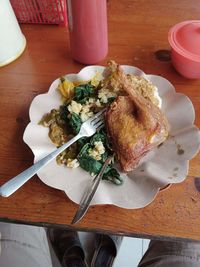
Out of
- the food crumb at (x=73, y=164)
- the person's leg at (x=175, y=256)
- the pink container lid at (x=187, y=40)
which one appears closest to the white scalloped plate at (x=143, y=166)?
the food crumb at (x=73, y=164)

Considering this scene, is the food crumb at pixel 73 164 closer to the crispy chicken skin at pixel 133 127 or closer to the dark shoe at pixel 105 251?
the crispy chicken skin at pixel 133 127

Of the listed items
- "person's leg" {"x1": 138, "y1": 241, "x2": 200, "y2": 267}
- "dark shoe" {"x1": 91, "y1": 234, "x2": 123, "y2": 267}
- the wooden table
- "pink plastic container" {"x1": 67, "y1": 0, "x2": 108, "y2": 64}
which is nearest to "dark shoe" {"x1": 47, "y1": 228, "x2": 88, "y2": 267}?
"dark shoe" {"x1": 91, "y1": 234, "x2": 123, "y2": 267}

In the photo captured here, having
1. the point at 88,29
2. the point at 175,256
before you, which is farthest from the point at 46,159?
the point at 175,256

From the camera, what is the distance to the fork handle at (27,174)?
512 millimetres

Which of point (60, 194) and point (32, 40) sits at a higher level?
point (32, 40)

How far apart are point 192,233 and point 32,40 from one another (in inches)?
27.9

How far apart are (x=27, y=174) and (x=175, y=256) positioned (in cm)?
50

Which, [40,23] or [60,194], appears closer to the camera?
[60,194]

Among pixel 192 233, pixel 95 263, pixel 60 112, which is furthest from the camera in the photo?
pixel 95 263

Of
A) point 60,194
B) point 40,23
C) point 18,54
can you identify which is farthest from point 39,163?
point 40,23

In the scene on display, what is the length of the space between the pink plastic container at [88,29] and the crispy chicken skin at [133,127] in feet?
0.71

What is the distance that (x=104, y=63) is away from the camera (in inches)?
32.5

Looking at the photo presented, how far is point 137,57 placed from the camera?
0.83 metres

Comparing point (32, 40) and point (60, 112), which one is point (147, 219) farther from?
point (32, 40)
